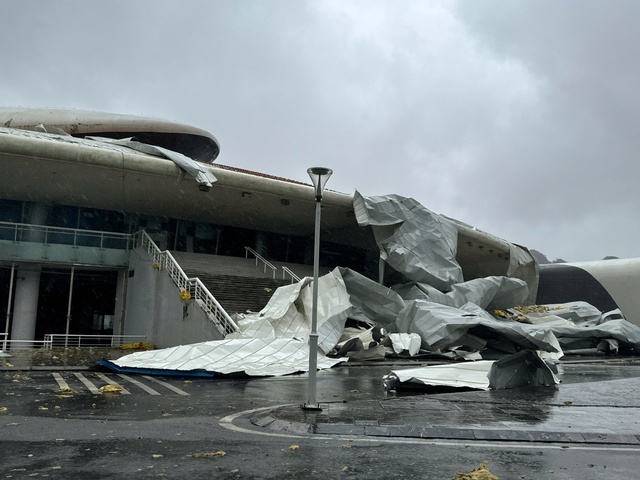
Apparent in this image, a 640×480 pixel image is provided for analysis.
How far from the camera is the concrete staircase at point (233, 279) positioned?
23.1 metres

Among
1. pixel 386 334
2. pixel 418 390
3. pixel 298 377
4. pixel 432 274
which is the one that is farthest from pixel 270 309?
pixel 418 390

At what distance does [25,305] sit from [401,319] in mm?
15553

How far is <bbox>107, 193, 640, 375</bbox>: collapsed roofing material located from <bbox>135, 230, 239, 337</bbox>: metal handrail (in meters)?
0.56

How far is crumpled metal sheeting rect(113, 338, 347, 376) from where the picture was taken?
1406 centimetres

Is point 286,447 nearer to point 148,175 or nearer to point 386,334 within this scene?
point 386,334

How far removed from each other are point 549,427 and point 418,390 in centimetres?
384

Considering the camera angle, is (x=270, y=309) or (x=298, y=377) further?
(x=270, y=309)

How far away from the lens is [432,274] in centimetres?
2638

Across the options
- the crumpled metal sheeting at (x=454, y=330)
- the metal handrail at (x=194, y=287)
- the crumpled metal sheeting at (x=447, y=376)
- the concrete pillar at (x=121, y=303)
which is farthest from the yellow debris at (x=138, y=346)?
the crumpled metal sheeting at (x=447, y=376)

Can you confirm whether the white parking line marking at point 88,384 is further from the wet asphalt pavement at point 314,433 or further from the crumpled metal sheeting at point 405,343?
the crumpled metal sheeting at point 405,343

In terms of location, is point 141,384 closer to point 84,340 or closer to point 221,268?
point 221,268

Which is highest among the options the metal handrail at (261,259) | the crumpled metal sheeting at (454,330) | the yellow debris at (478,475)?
the metal handrail at (261,259)

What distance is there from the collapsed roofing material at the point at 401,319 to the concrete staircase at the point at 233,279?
2.42 m

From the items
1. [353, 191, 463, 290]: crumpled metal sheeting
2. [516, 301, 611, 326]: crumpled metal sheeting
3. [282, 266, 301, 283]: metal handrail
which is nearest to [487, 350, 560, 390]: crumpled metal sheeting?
[353, 191, 463, 290]: crumpled metal sheeting
